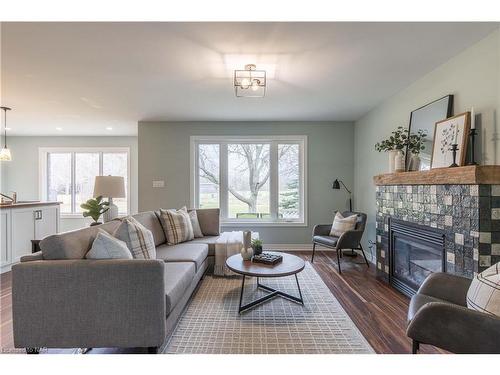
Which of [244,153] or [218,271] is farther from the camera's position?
[244,153]

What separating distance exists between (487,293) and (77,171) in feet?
24.1

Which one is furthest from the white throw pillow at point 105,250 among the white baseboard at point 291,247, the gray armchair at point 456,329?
the white baseboard at point 291,247

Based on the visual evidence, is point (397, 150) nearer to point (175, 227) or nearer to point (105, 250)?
point (175, 227)

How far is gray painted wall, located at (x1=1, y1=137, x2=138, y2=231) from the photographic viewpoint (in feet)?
20.0

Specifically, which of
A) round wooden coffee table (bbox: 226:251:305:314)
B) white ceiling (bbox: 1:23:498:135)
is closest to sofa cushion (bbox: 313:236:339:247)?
round wooden coffee table (bbox: 226:251:305:314)

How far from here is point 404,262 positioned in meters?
2.84

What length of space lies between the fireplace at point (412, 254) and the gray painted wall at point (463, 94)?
0.82 metres

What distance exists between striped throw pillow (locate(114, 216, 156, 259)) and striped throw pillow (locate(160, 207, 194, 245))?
1.00 m

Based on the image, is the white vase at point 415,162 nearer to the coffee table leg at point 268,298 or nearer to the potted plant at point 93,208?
the coffee table leg at point 268,298

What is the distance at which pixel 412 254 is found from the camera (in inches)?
108

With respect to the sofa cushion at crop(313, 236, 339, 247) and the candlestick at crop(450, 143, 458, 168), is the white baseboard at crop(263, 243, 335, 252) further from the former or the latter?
the candlestick at crop(450, 143, 458, 168)

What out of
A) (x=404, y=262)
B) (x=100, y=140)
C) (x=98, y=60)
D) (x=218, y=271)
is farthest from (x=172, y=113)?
(x=404, y=262)
